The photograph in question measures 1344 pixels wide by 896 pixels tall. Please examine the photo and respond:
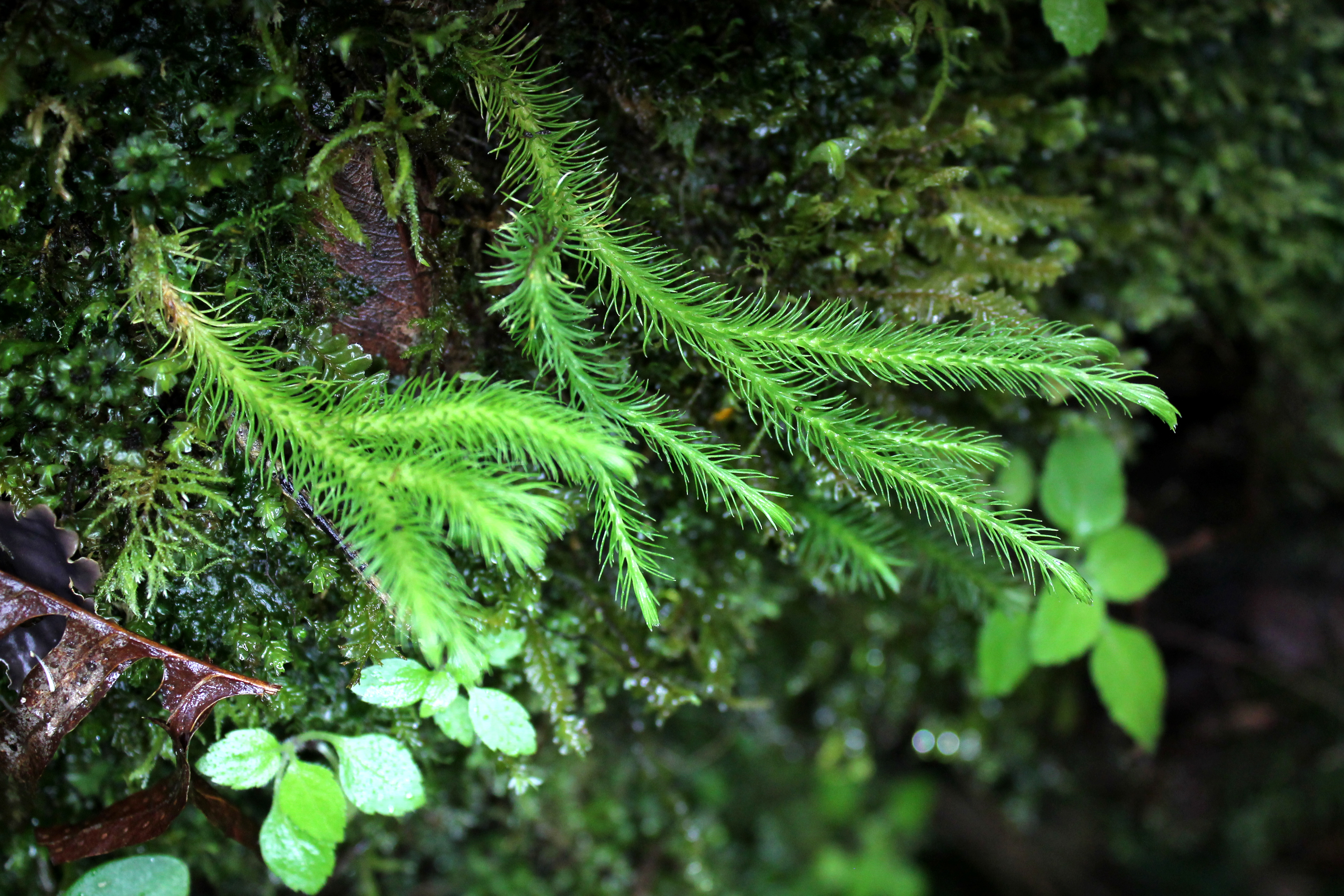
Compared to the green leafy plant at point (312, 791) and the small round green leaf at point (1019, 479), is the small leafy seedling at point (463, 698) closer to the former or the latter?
the green leafy plant at point (312, 791)

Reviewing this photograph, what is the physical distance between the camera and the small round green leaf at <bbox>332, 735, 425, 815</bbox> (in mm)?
1308

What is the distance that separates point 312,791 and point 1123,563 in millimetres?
1851

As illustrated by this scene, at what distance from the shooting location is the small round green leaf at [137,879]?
1313 millimetres

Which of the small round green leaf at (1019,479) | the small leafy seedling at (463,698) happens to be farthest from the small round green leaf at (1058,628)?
the small leafy seedling at (463,698)

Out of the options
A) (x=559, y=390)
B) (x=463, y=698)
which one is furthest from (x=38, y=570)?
(x=559, y=390)

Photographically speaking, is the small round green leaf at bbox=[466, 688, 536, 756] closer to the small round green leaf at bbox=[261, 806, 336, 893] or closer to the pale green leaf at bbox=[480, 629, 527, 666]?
the pale green leaf at bbox=[480, 629, 527, 666]

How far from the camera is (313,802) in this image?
130 cm

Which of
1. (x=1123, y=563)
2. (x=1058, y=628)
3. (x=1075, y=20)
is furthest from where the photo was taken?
(x=1123, y=563)

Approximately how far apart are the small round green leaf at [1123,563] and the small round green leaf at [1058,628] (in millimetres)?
107

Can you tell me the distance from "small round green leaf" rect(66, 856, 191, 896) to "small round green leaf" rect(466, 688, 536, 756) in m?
0.60

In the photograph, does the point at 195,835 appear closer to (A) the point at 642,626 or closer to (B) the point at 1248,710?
(A) the point at 642,626

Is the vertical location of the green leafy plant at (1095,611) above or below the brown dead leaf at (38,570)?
below

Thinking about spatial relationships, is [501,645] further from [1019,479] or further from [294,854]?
[1019,479]

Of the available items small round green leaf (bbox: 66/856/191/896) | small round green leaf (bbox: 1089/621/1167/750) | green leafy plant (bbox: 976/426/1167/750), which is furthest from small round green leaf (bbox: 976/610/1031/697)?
small round green leaf (bbox: 66/856/191/896)
